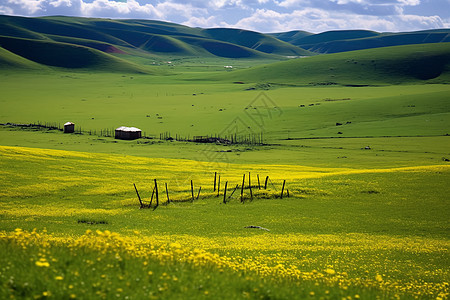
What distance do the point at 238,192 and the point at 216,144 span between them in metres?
45.2

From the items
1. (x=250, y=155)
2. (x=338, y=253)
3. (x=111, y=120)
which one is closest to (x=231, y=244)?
(x=338, y=253)

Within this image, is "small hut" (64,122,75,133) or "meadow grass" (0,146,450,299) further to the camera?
"small hut" (64,122,75,133)

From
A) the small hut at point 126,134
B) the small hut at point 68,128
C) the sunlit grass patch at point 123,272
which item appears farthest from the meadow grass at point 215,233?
the small hut at point 68,128

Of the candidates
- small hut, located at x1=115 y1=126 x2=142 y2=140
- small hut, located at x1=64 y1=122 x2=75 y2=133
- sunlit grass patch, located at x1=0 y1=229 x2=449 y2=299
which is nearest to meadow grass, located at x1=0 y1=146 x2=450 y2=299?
sunlit grass patch, located at x1=0 y1=229 x2=449 y2=299

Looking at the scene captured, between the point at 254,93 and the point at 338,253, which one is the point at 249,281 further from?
the point at 254,93

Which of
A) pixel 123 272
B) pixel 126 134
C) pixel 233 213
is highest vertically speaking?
pixel 126 134

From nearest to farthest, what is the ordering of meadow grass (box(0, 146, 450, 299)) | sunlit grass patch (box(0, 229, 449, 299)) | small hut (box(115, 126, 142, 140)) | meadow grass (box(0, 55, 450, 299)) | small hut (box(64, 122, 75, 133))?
sunlit grass patch (box(0, 229, 449, 299))
meadow grass (box(0, 146, 450, 299))
meadow grass (box(0, 55, 450, 299))
small hut (box(115, 126, 142, 140))
small hut (box(64, 122, 75, 133))

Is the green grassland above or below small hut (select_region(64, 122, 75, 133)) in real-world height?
below

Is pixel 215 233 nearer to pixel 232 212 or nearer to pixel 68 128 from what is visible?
pixel 232 212


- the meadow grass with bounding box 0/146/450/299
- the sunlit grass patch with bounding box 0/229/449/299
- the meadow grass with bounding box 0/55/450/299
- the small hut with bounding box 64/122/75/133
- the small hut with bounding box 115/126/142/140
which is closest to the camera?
the sunlit grass patch with bounding box 0/229/449/299

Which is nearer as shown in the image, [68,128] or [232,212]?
[232,212]

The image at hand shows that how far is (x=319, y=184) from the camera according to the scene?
44.4m

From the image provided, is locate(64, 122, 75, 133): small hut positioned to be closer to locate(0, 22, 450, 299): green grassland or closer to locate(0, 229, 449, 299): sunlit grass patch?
locate(0, 22, 450, 299): green grassland

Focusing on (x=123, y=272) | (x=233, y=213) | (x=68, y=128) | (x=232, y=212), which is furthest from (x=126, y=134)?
(x=123, y=272)
